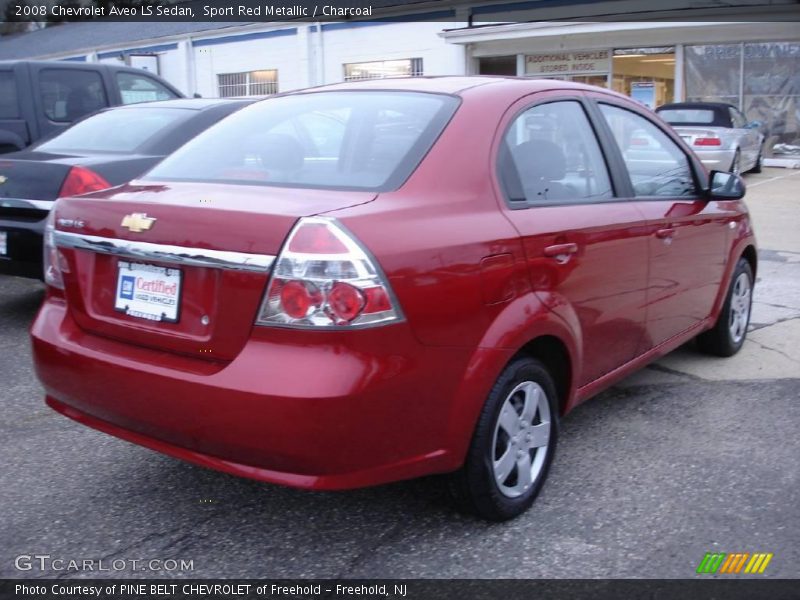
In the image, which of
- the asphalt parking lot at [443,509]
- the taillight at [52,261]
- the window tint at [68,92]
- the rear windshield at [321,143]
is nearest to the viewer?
the asphalt parking lot at [443,509]

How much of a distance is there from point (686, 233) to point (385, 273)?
2295 millimetres

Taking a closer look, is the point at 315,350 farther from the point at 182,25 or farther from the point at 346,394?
the point at 182,25

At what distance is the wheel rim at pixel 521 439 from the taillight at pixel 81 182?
3.65 meters

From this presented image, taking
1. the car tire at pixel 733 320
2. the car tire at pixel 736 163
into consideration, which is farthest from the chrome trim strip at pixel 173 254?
the car tire at pixel 736 163

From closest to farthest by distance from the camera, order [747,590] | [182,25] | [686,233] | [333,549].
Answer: [747,590], [333,549], [686,233], [182,25]

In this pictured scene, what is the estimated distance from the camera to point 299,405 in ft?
8.59

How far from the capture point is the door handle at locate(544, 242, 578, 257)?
3.36 metres

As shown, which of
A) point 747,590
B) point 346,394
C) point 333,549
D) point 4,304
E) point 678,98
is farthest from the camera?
point 678,98

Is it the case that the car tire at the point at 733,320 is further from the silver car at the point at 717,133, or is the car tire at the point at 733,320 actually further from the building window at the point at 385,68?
the building window at the point at 385,68

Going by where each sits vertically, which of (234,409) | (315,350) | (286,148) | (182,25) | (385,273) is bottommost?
(234,409)

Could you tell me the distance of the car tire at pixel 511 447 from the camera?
309cm

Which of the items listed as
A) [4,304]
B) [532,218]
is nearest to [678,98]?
[4,304]

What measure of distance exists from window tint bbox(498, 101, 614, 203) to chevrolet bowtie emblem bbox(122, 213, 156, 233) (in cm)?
128

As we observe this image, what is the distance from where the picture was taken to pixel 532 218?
3340 millimetres
